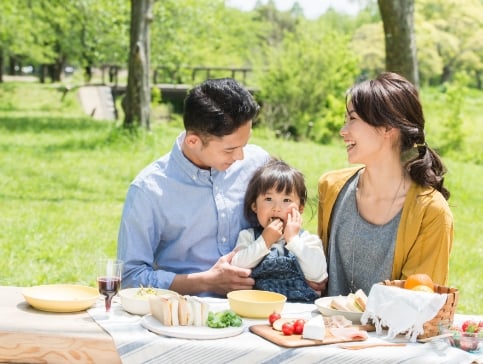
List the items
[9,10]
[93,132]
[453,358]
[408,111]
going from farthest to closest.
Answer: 1. [9,10]
2. [93,132]
3. [408,111]
4. [453,358]

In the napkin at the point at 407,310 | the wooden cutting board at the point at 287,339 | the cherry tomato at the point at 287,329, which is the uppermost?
the napkin at the point at 407,310

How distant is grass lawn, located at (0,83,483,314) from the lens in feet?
22.6

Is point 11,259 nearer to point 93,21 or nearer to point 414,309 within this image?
point 414,309

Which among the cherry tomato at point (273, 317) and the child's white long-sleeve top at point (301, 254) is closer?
the cherry tomato at point (273, 317)

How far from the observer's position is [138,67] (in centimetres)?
1532

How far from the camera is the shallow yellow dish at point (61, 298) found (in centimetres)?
289

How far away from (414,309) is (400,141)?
1091 mm

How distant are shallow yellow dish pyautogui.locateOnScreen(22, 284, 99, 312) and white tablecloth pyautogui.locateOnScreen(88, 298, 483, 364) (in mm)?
242

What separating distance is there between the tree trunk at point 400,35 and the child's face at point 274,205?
288 inches

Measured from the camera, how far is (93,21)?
28.5m

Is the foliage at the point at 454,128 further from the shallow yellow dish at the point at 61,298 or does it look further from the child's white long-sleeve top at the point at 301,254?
the shallow yellow dish at the point at 61,298

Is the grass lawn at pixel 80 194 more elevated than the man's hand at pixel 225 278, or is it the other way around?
the man's hand at pixel 225 278

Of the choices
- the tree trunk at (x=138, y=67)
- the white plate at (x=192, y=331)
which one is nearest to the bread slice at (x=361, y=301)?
the white plate at (x=192, y=331)

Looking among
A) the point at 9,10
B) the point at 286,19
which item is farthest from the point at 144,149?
the point at 286,19
